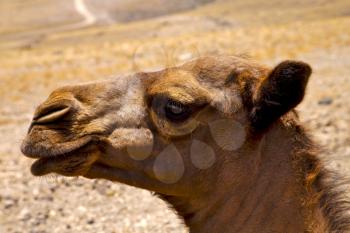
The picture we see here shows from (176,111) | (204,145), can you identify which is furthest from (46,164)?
(204,145)

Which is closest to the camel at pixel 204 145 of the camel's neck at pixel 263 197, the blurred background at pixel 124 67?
the camel's neck at pixel 263 197

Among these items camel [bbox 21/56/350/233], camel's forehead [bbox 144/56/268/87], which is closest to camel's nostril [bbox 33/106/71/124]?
camel [bbox 21/56/350/233]

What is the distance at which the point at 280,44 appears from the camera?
102ft

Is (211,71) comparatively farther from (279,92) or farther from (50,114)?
(50,114)

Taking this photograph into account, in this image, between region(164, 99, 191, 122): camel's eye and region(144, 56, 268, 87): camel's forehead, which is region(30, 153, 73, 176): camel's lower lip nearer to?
region(164, 99, 191, 122): camel's eye

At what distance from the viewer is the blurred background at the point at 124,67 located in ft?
25.4

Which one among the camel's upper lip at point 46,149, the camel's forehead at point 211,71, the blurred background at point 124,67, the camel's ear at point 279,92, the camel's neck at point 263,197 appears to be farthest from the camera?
the blurred background at point 124,67

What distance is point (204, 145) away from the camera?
13.7ft

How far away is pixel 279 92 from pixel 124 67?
80.9ft

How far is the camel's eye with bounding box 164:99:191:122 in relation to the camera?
13.4 ft

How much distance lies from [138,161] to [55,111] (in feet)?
Answer: 2.08

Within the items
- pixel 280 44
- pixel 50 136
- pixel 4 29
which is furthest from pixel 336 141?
pixel 4 29

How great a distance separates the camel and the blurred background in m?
0.35

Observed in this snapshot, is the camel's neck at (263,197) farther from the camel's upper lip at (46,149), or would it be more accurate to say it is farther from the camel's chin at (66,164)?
the camel's upper lip at (46,149)
